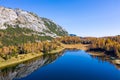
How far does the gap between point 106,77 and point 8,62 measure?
95.3 metres

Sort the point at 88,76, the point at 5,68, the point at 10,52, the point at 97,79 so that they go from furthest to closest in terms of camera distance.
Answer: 1. the point at 10,52
2. the point at 5,68
3. the point at 88,76
4. the point at 97,79

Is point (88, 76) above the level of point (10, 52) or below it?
below

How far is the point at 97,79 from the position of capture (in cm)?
11988

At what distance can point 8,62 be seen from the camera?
172m

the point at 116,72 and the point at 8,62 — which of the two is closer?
the point at 116,72

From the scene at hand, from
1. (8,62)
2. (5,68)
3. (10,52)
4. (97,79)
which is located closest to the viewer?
(97,79)

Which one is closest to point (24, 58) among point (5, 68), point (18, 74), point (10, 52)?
point (10, 52)

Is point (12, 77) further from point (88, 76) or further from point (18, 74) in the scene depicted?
point (88, 76)

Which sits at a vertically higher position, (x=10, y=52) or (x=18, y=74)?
(x=10, y=52)

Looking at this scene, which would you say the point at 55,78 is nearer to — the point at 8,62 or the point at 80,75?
the point at 80,75

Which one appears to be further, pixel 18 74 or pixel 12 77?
pixel 18 74

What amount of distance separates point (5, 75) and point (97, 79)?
67.3 meters

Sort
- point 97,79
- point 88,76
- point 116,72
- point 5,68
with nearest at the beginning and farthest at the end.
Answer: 1. point 97,79
2. point 88,76
3. point 116,72
4. point 5,68

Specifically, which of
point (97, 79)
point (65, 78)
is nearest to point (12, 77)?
point (65, 78)
